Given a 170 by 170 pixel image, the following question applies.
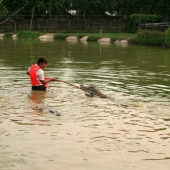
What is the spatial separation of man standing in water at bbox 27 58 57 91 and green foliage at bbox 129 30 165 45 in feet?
81.3

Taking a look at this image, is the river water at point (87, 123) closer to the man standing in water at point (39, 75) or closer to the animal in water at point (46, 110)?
the animal in water at point (46, 110)

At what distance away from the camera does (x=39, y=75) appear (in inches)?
647

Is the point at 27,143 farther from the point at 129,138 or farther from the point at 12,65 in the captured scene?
the point at 12,65

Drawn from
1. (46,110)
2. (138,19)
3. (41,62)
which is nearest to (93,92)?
(41,62)

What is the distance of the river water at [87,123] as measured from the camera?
Answer: 31.1ft

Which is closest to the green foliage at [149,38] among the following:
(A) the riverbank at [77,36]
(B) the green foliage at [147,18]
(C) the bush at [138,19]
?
(A) the riverbank at [77,36]

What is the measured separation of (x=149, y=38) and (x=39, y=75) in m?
26.3

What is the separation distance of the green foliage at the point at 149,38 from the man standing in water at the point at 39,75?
2479cm

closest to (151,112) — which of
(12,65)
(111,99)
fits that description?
(111,99)

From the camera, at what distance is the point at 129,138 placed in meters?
11.0

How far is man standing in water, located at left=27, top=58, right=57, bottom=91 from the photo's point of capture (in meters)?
16.4

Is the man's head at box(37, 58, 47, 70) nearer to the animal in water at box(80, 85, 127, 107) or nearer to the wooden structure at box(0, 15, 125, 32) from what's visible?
the animal in water at box(80, 85, 127, 107)

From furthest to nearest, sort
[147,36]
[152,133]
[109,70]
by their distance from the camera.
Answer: [147,36] < [109,70] < [152,133]

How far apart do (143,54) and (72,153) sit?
23.8 metres
